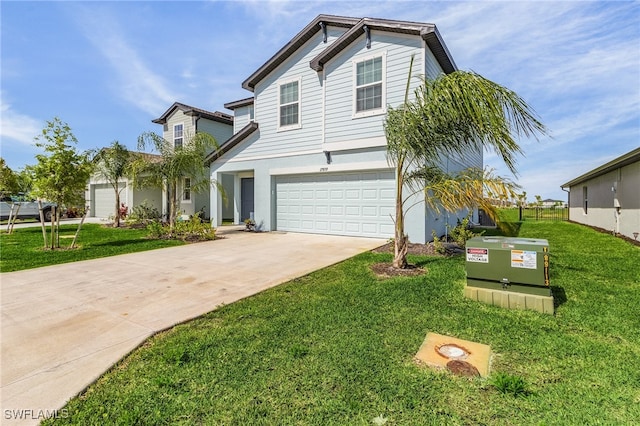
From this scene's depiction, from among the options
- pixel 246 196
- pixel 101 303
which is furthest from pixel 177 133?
pixel 101 303

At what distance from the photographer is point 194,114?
706 inches

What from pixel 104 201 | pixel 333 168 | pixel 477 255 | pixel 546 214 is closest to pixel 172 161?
pixel 333 168

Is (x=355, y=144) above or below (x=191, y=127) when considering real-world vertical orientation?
below

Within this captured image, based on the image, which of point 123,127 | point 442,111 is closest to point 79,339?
point 442,111

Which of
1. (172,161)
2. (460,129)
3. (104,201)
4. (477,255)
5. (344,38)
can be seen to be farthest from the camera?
(104,201)

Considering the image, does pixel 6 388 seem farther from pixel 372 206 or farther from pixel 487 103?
pixel 372 206

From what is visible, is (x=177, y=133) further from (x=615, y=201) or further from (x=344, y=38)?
(x=615, y=201)

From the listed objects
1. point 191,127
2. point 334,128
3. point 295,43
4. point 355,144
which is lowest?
point 355,144

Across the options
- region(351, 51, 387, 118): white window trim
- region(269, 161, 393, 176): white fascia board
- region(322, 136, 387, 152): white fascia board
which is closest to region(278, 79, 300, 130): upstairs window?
region(269, 161, 393, 176): white fascia board

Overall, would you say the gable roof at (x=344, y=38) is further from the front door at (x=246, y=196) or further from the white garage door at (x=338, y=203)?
the front door at (x=246, y=196)

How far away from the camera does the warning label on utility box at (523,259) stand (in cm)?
384

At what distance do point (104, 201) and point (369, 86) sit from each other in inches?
828

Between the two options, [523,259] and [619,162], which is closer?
[523,259]

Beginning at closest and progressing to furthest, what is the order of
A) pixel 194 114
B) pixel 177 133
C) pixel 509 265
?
pixel 509 265 < pixel 194 114 < pixel 177 133
